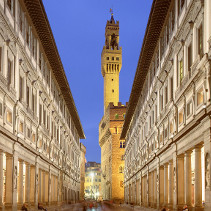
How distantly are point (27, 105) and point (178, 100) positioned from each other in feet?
42.1

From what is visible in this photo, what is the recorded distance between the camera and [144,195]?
55.4 meters

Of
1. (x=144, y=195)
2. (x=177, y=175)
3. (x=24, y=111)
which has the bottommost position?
(x=144, y=195)

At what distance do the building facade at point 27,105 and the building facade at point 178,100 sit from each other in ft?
34.0

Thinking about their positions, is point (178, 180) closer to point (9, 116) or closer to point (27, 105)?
point (9, 116)

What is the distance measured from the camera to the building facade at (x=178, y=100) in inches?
890

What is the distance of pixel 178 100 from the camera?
30.0m

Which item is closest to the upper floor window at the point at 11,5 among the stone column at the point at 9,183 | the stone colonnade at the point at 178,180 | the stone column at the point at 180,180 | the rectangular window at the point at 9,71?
the rectangular window at the point at 9,71

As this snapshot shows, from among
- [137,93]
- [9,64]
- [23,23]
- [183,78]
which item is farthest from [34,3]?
[137,93]

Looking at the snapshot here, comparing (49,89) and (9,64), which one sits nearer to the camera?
(9,64)

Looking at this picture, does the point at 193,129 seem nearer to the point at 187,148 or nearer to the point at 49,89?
the point at 187,148

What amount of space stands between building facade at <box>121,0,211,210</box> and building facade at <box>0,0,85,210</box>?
10.4 m

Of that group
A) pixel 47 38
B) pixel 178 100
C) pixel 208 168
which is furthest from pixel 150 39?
pixel 208 168

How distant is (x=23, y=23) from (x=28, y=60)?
3.05 meters

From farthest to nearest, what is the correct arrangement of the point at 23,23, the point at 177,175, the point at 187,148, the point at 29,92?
1. the point at 29,92
2. the point at 23,23
3. the point at 177,175
4. the point at 187,148
